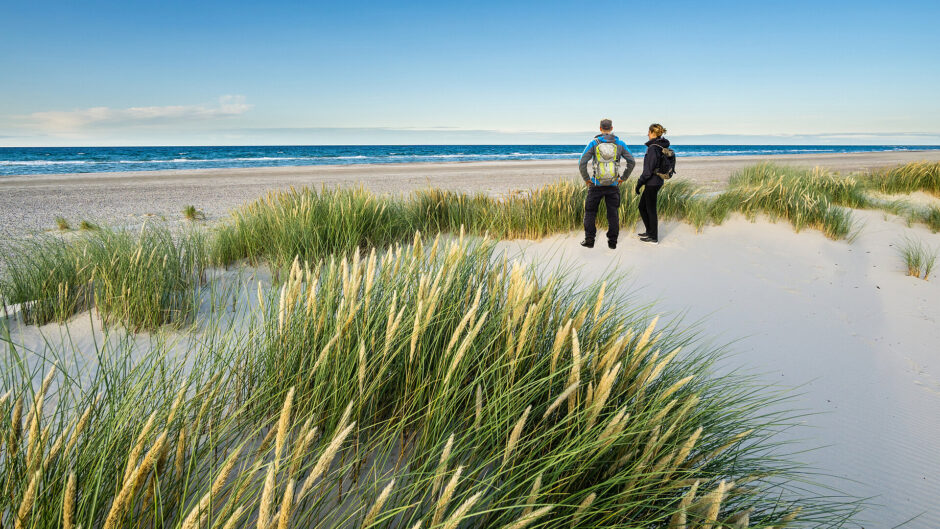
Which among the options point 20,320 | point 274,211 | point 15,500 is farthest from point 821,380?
point 20,320

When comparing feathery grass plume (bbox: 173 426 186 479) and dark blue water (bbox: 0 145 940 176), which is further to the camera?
dark blue water (bbox: 0 145 940 176)

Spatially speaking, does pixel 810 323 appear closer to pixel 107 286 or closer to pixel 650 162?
pixel 650 162

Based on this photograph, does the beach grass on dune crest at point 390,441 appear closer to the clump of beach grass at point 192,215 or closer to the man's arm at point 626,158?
the man's arm at point 626,158

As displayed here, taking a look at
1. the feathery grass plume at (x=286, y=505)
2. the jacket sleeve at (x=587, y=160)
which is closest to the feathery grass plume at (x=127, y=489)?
the feathery grass plume at (x=286, y=505)

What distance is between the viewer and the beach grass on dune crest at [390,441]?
1.01 m

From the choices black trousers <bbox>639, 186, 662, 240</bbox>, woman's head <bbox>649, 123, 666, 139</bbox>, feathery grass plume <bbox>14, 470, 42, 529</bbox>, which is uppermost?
woman's head <bbox>649, 123, 666, 139</bbox>

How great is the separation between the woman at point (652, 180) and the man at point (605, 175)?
30 centimetres

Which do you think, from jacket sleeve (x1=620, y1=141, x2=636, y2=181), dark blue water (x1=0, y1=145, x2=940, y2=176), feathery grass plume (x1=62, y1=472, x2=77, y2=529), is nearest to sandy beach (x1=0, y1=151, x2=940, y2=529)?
feathery grass plume (x1=62, y1=472, x2=77, y2=529)

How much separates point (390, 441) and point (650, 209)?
19.5 feet

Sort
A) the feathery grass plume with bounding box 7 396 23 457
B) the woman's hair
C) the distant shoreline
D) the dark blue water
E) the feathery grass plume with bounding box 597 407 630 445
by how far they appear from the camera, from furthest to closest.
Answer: the dark blue water < the distant shoreline < the woman's hair < the feathery grass plume with bounding box 597 407 630 445 < the feathery grass plume with bounding box 7 396 23 457

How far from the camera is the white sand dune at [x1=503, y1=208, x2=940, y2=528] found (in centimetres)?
262

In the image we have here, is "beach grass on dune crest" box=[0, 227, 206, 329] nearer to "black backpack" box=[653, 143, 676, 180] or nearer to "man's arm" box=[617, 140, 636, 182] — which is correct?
"man's arm" box=[617, 140, 636, 182]

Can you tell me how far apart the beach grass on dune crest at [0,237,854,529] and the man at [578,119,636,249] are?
4.31 meters

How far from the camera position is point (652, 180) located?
644 cm
